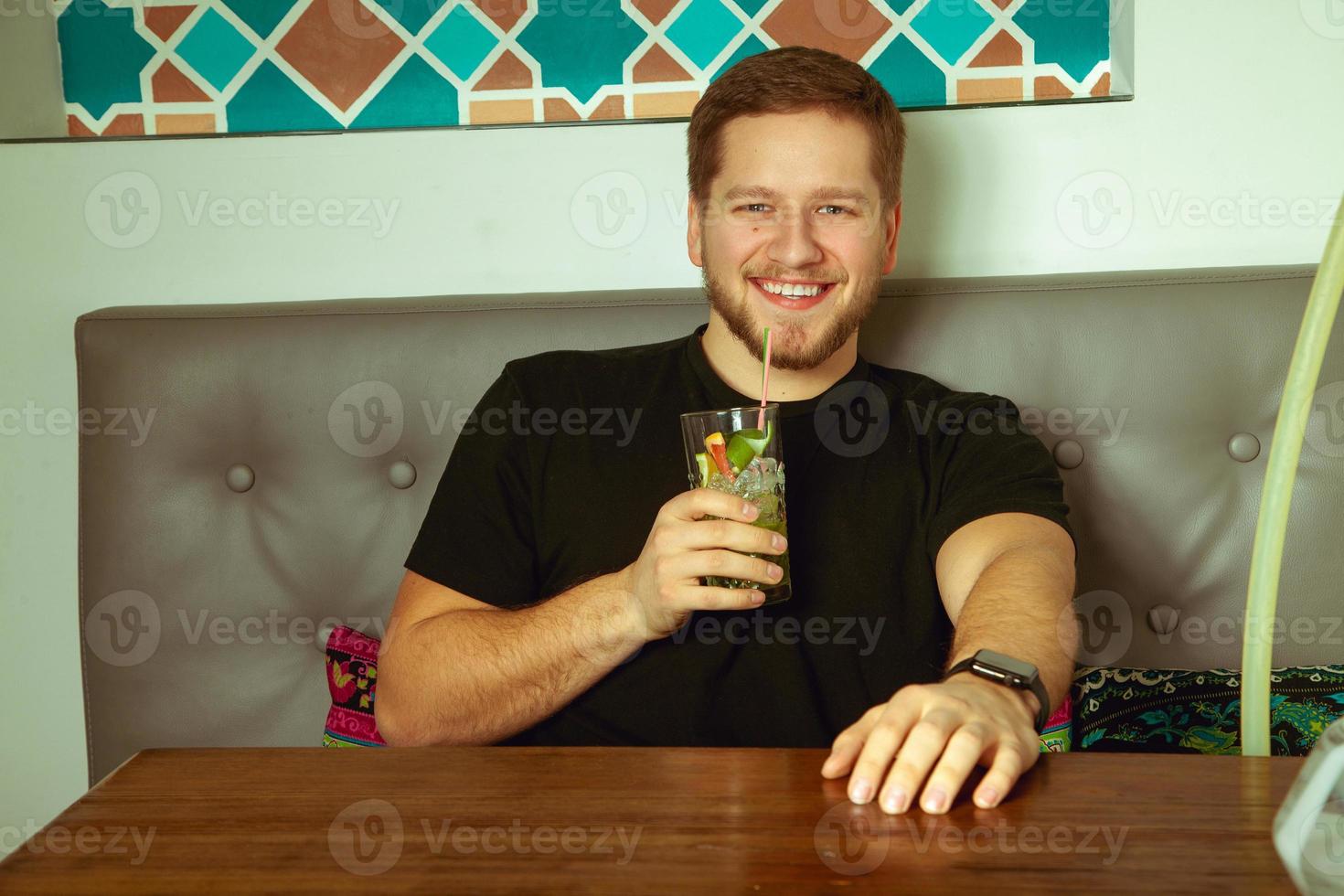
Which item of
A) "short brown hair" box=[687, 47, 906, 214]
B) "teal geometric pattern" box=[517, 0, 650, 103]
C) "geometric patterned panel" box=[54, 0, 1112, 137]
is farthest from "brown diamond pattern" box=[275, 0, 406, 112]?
"short brown hair" box=[687, 47, 906, 214]

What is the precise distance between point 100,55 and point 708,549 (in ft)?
4.15

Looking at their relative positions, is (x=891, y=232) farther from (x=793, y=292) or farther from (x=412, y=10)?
(x=412, y=10)

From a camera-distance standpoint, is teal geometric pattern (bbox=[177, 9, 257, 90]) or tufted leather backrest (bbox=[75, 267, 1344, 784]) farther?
teal geometric pattern (bbox=[177, 9, 257, 90])

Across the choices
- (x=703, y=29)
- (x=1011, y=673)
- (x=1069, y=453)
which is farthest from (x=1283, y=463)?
(x=703, y=29)

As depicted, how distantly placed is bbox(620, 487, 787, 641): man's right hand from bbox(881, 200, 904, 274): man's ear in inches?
22.8

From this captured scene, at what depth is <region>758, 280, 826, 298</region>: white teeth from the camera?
4.36 ft

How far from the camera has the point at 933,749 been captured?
668 millimetres

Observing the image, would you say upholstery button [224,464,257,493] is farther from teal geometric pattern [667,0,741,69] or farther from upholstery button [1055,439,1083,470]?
upholstery button [1055,439,1083,470]

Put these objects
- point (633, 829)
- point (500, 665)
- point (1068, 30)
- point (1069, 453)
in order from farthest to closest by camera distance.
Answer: point (1068, 30)
point (1069, 453)
point (500, 665)
point (633, 829)

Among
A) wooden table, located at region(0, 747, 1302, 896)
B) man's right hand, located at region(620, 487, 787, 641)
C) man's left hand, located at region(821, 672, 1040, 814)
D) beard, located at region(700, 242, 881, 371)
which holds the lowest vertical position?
wooden table, located at region(0, 747, 1302, 896)

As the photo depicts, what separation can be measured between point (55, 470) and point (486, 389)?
70 centimetres

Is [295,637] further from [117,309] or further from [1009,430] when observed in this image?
[1009,430]

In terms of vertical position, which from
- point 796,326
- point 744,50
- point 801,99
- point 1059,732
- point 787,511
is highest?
point 744,50

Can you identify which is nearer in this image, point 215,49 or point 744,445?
point 744,445
